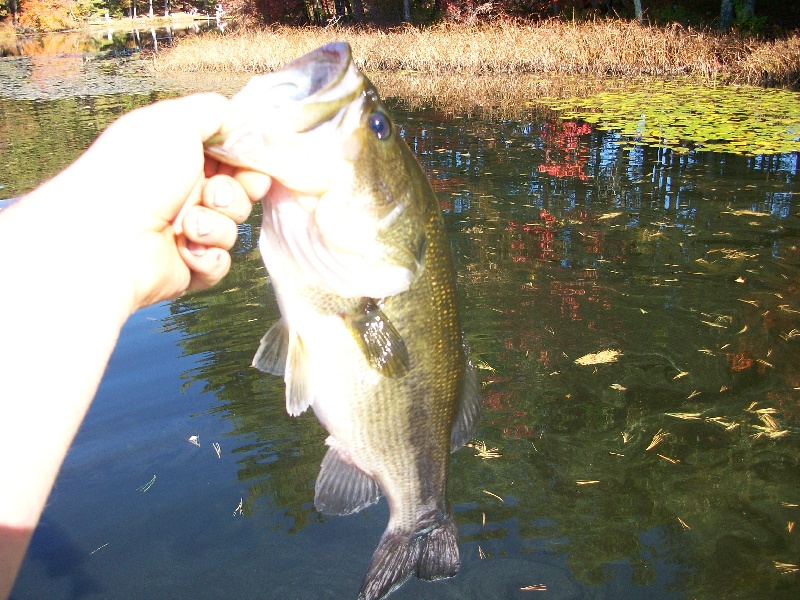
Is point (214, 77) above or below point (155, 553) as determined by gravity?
above

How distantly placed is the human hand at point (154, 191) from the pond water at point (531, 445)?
204 cm

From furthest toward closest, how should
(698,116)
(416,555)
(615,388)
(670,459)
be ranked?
(698,116)
(615,388)
(670,459)
(416,555)

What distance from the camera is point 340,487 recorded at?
8.61 feet

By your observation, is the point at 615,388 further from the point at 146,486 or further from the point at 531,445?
the point at 146,486

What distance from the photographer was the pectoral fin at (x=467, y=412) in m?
2.71

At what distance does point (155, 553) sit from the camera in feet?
12.2

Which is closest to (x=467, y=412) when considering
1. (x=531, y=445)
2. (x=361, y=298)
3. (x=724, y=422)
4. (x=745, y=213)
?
(x=361, y=298)

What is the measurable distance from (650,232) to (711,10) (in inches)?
901

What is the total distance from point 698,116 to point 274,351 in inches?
533

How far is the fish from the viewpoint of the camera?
78.7 inches

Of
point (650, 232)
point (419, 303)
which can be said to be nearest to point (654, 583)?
point (419, 303)

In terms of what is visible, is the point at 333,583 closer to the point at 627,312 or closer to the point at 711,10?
the point at 627,312

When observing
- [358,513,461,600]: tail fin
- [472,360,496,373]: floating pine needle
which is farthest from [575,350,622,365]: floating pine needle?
[358,513,461,600]: tail fin

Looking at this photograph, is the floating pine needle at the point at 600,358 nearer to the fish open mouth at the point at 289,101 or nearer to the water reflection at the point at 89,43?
the fish open mouth at the point at 289,101
